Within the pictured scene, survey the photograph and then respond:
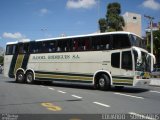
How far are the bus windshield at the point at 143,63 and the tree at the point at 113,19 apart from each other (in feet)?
99.9

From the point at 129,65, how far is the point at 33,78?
921 cm

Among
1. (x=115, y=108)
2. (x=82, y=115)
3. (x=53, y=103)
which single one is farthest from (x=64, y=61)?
(x=82, y=115)

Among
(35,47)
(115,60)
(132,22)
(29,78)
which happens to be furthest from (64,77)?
(132,22)

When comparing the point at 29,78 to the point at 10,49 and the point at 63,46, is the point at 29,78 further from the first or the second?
the point at 63,46

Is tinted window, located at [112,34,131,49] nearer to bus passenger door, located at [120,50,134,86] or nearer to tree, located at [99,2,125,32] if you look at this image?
bus passenger door, located at [120,50,134,86]

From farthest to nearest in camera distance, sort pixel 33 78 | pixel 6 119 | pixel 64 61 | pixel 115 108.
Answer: pixel 33 78 < pixel 64 61 < pixel 115 108 < pixel 6 119

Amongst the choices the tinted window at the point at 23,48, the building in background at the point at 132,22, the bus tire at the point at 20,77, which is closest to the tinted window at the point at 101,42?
the tinted window at the point at 23,48

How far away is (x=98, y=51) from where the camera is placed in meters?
19.5

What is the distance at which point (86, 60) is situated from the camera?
2031 cm

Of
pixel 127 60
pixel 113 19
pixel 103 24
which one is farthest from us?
pixel 103 24

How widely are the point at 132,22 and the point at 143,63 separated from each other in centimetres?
6919

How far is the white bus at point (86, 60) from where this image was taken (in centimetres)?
1792

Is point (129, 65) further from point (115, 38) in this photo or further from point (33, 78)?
point (33, 78)

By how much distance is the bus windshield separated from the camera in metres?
17.6
